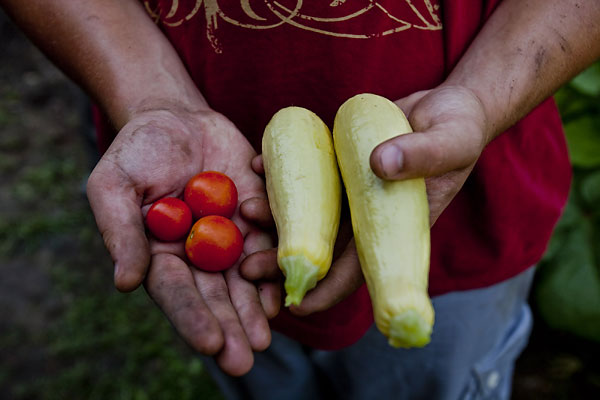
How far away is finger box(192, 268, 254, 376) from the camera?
150 centimetres

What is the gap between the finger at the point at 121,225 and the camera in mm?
1566

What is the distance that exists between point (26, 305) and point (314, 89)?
321 cm

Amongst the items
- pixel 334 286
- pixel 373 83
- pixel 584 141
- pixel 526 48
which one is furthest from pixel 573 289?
pixel 334 286

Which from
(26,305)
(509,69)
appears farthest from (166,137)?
(26,305)

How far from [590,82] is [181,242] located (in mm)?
2664

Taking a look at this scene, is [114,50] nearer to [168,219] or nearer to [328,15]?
[168,219]

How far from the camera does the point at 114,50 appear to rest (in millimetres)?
2182

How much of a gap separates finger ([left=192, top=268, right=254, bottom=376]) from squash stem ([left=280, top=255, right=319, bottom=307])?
0.54 feet

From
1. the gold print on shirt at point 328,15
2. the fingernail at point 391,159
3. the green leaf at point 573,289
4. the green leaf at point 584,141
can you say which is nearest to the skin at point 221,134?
the fingernail at point 391,159

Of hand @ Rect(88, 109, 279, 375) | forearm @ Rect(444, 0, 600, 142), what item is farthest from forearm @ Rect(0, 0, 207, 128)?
forearm @ Rect(444, 0, 600, 142)

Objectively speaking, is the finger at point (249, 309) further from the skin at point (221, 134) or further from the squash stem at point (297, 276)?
the squash stem at point (297, 276)

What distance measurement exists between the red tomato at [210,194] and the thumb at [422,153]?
63cm

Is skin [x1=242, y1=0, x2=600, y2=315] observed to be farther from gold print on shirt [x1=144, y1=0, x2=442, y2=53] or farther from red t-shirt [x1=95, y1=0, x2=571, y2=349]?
gold print on shirt [x1=144, y1=0, x2=442, y2=53]

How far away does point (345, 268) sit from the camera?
1.69m
